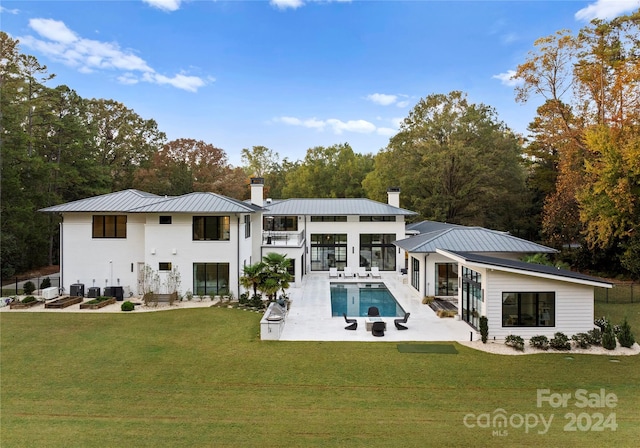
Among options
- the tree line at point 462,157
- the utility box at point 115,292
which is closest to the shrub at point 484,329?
the tree line at point 462,157

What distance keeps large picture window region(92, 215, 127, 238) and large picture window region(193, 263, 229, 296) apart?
490cm

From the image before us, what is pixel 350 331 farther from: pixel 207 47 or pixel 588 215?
pixel 207 47

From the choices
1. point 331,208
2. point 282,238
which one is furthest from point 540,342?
point 331,208

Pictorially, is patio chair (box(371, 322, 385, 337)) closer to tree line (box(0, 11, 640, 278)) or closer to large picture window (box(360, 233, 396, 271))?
large picture window (box(360, 233, 396, 271))

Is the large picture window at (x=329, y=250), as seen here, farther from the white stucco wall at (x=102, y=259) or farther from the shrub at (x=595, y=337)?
the shrub at (x=595, y=337)

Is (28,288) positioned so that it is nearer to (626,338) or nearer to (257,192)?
(257,192)

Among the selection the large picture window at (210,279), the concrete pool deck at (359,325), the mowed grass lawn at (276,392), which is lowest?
the mowed grass lawn at (276,392)

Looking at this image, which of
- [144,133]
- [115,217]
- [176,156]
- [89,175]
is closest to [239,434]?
[115,217]

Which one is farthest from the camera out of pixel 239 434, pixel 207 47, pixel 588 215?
pixel 207 47

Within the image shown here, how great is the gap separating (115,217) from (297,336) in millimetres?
13613

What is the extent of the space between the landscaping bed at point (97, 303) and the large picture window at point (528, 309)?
18.4 m

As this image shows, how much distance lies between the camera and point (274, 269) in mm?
18500

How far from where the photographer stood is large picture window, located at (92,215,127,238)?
21.3 meters

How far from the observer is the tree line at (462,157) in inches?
956
